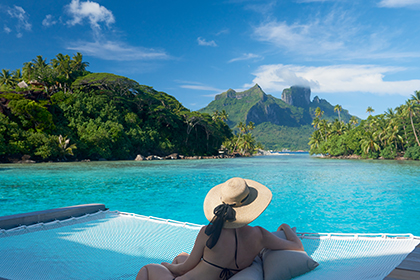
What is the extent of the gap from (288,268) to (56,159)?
31.1 metres

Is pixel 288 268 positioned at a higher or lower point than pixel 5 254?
higher

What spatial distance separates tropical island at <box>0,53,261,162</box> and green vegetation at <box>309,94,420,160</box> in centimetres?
2139

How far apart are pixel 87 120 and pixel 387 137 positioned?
140ft

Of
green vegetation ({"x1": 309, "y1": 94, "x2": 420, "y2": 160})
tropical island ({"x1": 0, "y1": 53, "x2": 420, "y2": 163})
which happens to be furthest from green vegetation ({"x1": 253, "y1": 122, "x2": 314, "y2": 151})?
green vegetation ({"x1": 309, "y1": 94, "x2": 420, "y2": 160})

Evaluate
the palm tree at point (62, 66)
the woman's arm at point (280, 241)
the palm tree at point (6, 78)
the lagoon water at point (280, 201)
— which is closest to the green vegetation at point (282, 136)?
the palm tree at point (62, 66)

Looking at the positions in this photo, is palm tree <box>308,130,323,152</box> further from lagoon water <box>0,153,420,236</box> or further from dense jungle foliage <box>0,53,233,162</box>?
lagoon water <box>0,153,420,236</box>

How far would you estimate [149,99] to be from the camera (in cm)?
4447

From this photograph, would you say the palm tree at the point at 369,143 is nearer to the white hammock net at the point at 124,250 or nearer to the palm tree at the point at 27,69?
the white hammock net at the point at 124,250

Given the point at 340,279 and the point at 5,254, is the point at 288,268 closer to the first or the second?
the point at 340,279

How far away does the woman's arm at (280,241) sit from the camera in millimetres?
2031

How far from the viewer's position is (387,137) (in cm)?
4088

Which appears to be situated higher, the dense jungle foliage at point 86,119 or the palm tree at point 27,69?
the palm tree at point 27,69

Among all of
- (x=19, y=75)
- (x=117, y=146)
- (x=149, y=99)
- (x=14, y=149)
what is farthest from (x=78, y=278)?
(x=19, y=75)

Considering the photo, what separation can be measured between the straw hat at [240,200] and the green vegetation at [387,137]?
146ft
